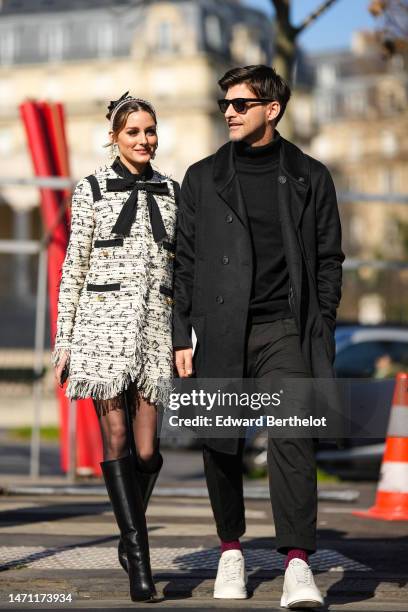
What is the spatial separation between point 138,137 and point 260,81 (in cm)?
53

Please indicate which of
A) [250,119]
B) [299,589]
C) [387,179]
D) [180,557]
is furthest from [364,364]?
[387,179]

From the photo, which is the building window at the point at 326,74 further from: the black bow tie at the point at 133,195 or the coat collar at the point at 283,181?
the coat collar at the point at 283,181

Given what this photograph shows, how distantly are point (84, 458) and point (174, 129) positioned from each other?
79552 millimetres

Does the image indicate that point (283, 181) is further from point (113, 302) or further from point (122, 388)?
point (122, 388)

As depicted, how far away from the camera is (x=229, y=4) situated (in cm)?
9631

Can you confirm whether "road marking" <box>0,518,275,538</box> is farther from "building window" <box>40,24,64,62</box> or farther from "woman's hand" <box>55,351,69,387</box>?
"building window" <box>40,24,64,62</box>

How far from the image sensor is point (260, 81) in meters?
6.27

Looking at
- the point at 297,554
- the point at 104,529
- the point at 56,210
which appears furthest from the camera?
the point at 56,210

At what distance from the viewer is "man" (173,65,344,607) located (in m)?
5.96

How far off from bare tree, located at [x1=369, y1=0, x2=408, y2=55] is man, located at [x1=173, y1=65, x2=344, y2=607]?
1112 centimetres

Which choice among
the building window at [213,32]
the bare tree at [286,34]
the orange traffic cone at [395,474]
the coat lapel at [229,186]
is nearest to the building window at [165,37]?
the building window at [213,32]

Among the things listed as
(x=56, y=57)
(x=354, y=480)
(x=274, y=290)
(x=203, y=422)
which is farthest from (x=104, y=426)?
(x=56, y=57)

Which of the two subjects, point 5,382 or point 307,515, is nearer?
point 307,515

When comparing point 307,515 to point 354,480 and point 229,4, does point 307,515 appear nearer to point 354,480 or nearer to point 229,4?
point 354,480
